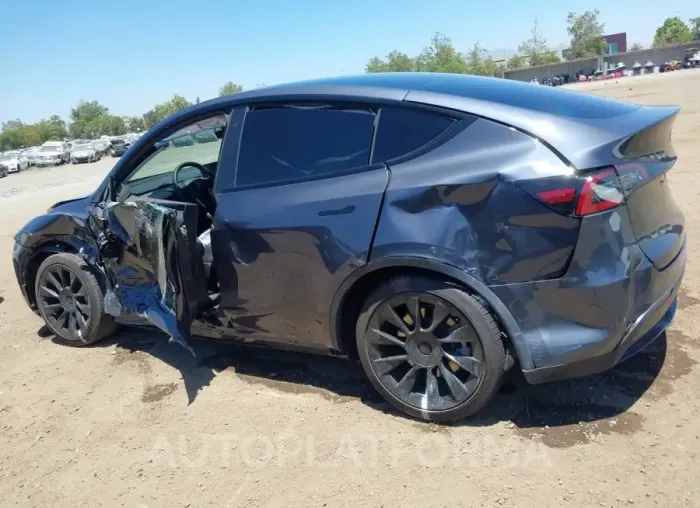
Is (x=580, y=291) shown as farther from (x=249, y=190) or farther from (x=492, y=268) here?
(x=249, y=190)

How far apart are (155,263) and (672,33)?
426ft

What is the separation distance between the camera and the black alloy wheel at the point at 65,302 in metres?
4.43

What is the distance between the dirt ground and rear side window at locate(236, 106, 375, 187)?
4.59 ft

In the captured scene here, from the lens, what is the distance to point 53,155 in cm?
4538

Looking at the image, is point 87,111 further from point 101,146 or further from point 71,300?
point 71,300

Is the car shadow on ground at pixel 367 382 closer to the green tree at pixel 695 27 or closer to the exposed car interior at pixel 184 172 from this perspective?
the exposed car interior at pixel 184 172

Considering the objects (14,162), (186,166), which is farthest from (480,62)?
(186,166)

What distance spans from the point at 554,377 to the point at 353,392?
4.25 feet

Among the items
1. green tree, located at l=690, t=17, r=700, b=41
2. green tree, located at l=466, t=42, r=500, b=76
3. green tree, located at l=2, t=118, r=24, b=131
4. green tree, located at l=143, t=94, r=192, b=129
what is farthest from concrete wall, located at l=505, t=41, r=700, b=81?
green tree, located at l=2, t=118, r=24, b=131

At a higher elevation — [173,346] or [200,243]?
[200,243]

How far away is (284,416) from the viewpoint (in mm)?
3383

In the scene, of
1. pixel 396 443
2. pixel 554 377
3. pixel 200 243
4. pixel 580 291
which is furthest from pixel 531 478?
pixel 200 243

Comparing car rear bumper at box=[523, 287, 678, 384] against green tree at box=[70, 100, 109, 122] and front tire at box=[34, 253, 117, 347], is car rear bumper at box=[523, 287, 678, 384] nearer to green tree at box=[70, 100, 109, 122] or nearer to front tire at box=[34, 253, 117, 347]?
front tire at box=[34, 253, 117, 347]

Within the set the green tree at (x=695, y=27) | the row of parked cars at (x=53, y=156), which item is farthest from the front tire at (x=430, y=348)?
the green tree at (x=695, y=27)
